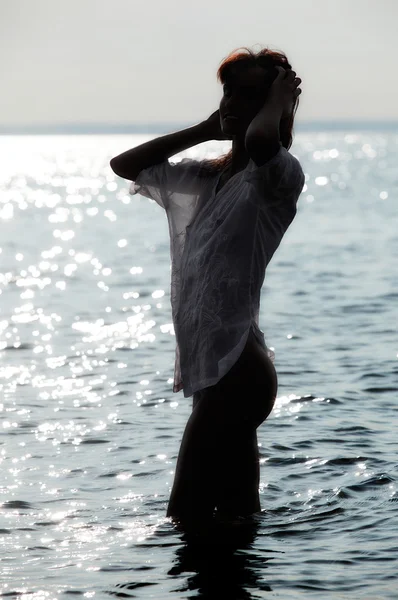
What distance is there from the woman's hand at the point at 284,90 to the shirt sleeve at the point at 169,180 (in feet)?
2.21

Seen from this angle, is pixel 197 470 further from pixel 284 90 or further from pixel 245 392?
pixel 284 90

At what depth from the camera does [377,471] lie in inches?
332

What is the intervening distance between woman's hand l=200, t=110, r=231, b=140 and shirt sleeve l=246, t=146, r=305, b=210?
0.45 metres

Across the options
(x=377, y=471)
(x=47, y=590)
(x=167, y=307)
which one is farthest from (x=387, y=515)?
(x=167, y=307)

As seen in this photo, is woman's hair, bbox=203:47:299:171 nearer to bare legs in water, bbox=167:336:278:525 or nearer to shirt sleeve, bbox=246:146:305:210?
shirt sleeve, bbox=246:146:305:210

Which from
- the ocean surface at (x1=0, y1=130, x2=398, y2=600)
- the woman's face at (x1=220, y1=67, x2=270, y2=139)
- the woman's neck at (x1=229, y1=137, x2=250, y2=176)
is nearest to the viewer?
the woman's face at (x1=220, y1=67, x2=270, y2=139)

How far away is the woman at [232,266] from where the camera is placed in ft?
17.2

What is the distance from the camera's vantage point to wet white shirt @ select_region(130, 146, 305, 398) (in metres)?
5.22

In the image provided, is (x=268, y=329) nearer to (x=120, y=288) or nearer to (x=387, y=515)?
(x=120, y=288)

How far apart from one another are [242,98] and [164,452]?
172 inches

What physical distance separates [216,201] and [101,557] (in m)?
2.26

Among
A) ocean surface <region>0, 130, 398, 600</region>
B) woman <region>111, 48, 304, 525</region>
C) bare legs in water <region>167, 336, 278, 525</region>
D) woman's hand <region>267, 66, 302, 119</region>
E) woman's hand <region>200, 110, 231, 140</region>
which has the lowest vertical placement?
ocean surface <region>0, 130, 398, 600</region>

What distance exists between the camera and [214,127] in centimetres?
566

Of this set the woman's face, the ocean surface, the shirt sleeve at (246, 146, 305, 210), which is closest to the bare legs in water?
the ocean surface
